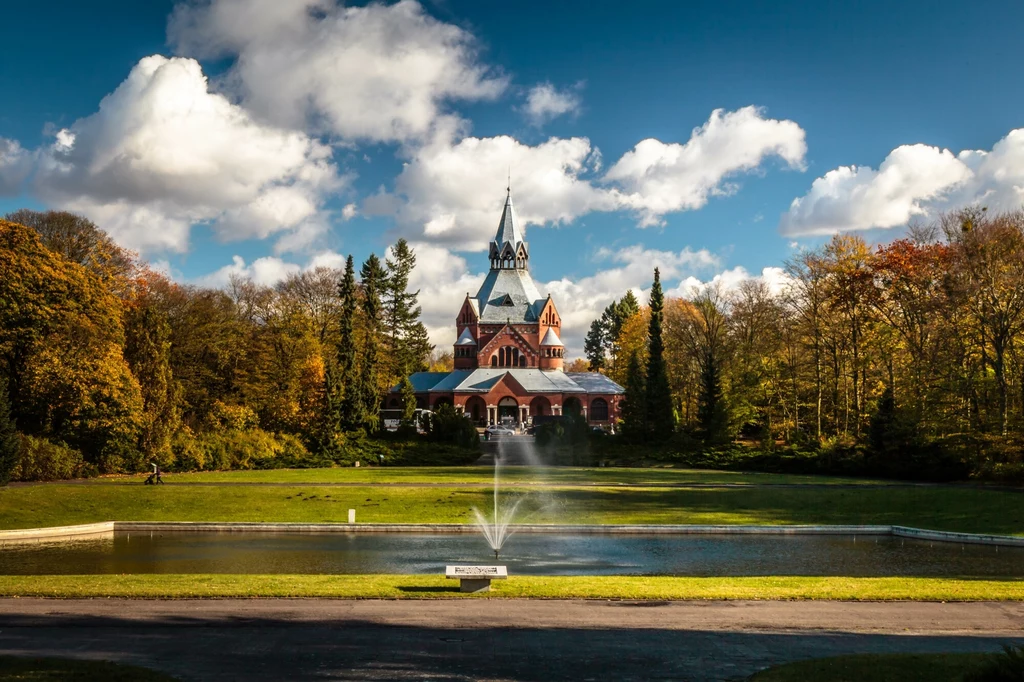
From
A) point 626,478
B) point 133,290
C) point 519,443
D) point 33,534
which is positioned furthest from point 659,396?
point 33,534

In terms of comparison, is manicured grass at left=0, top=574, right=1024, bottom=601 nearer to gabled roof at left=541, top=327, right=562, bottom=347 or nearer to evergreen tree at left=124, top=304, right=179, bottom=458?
evergreen tree at left=124, top=304, right=179, bottom=458

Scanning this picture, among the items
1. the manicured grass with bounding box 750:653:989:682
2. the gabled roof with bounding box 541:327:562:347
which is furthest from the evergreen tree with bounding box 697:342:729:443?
the manicured grass with bounding box 750:653:989:682

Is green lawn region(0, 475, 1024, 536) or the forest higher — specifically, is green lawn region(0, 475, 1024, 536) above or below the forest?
below

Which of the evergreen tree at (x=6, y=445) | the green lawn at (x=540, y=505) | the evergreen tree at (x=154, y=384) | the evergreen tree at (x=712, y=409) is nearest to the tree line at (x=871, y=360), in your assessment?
the evergreen tree at (x=712, y=409)

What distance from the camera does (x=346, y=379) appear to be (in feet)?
183

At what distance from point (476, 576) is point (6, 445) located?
2758 centimetres

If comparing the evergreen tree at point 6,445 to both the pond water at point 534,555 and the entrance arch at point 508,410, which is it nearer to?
the pond water at point 534,555

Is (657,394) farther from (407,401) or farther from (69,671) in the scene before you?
(69,671)

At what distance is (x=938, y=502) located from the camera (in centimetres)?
3078

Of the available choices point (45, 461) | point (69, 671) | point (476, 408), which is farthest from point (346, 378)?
point (69, 671)

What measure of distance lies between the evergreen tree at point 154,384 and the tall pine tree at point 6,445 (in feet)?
25.5

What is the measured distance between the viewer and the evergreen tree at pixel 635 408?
2331 inches

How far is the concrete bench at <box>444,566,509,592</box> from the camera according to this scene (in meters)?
15.8

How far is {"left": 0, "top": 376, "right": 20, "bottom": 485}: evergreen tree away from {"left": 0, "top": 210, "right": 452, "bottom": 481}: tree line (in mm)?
61
